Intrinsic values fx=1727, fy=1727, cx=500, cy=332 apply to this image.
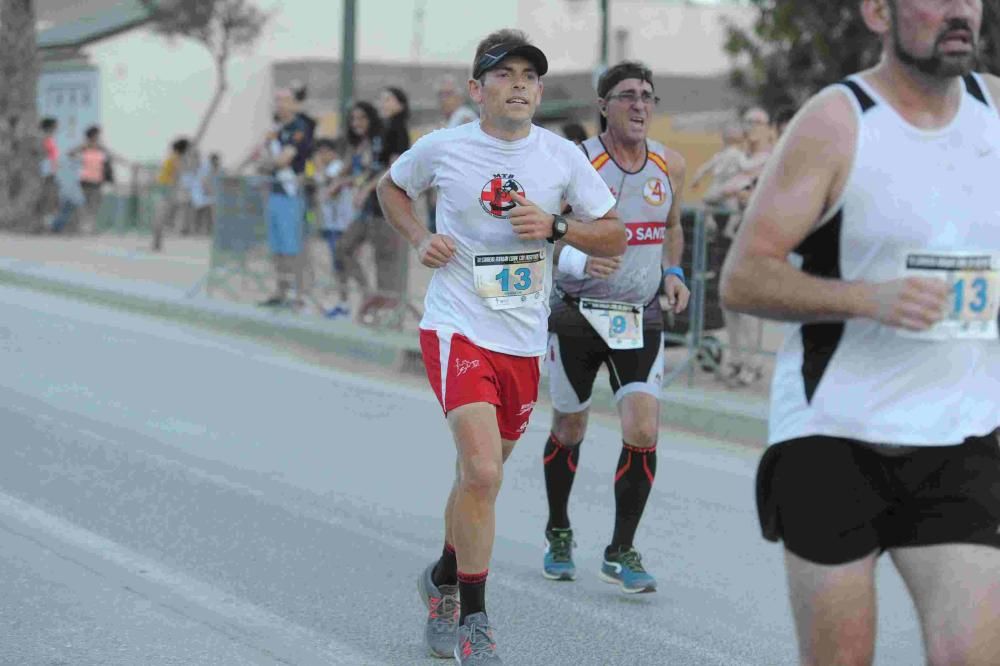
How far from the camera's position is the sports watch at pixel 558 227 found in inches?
214

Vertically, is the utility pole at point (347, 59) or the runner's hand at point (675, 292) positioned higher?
the utility pole at point (347, 59)

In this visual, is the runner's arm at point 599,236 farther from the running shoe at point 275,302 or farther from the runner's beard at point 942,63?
the running shoe at point 275,302

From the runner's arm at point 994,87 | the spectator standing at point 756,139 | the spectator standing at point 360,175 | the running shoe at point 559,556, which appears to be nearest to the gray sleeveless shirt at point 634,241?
the running shoe at point 559,556

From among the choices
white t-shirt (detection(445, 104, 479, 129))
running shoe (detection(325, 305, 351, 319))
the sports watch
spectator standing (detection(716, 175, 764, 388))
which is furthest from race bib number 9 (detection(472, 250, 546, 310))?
running shoe (detection(325, 305, 351, 319))

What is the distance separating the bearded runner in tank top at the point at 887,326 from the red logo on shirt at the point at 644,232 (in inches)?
118

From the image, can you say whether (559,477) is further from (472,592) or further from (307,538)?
(472,592)

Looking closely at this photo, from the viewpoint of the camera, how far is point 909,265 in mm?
3402

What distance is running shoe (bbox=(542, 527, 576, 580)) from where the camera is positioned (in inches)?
262

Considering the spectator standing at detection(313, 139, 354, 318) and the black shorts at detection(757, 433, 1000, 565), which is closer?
the black shorts at detection(757, 433, 1000, 565)

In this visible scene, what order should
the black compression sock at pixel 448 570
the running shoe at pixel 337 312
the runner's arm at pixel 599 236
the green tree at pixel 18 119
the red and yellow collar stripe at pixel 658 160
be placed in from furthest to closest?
the green tree at pixel 18 119 < the running shoe at pixel 337 312 < the red and yellow collar stripe at pixel 658 160 < the black compression sock at pixel 448 570 < the runner's arm at pixel 599 236

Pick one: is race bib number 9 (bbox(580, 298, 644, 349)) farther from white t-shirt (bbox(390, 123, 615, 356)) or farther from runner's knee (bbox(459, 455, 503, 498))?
runner's knee (bbox(459, 455, 503, 498))

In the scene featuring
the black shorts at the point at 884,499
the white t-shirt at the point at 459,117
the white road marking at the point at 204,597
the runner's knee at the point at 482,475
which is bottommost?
the white road marking at the point at 204,597

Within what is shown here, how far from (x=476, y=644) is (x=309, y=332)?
30.2ft

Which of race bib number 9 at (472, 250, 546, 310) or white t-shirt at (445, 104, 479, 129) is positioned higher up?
white t-shirt at (445, 104, 479, 129)
